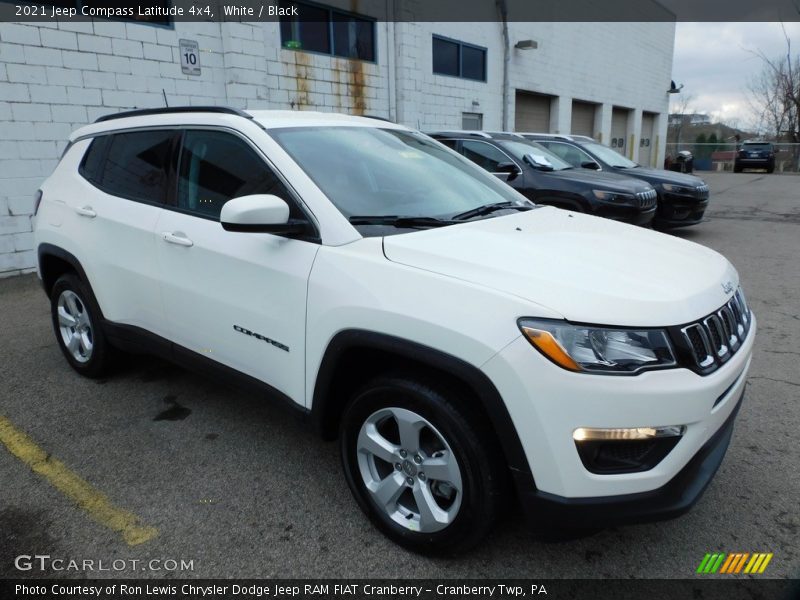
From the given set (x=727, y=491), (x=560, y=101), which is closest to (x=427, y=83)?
(x=560, y=101)

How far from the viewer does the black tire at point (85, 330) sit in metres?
3.82

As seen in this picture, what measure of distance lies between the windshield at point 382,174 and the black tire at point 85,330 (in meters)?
1.91

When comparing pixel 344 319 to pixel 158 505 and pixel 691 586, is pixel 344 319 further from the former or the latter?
pixel 691 586

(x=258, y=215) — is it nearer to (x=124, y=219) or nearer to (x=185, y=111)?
(x=185, y=111)

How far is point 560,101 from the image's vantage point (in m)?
19.5

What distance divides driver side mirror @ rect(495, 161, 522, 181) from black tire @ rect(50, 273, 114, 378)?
580cm

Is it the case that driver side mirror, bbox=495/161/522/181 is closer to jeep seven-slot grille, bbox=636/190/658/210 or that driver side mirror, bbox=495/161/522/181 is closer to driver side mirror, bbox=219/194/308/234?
jeep seven-slot grille, bbox=636/190/658/210

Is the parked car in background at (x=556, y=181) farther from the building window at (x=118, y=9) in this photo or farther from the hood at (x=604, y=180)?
the building window at (x=118, y=9)

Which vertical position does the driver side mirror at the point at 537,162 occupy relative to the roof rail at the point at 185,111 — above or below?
below

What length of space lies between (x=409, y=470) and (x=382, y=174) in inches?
58.9

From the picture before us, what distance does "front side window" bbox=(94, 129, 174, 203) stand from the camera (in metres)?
3.38

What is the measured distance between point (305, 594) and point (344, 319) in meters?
1.07

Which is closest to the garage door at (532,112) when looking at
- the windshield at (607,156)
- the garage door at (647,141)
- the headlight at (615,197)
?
the windshield at (607,156)
